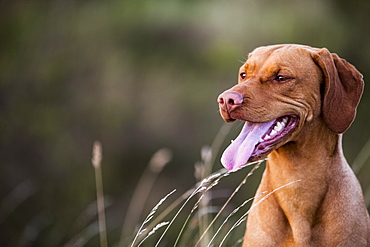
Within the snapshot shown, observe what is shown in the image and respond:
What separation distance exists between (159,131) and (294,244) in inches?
253

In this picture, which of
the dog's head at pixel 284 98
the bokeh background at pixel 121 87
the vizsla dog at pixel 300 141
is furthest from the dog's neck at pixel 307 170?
the bokeh background at pixel 121 87

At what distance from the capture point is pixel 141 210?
9633mm

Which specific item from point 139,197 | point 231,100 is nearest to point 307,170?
point 231,100

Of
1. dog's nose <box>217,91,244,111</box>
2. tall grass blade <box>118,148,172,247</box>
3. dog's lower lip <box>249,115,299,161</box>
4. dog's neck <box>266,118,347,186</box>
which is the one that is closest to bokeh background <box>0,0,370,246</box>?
tall grass blade <box>118,148,172,247</box>

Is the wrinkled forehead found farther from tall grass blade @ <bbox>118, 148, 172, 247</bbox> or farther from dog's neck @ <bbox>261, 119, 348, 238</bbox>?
tall grass blade @ <bbox>118, 148, 172, 247</bbox>

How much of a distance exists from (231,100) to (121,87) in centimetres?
652

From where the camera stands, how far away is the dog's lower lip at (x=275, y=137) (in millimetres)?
3201

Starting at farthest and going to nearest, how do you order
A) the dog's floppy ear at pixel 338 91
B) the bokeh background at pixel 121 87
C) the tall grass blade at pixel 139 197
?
A: the tall grass blade at pixel 139 197, the bokeh background at pixel 121 87, the dog's floppy ear at pixel 338 91

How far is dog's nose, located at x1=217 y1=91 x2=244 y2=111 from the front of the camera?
316 cm

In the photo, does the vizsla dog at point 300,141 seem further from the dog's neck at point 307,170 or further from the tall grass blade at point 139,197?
the tall grass blade at point 139,197

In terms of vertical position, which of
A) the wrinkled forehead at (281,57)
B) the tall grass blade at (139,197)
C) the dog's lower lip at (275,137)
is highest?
the wrinkled forehead at (281,57)

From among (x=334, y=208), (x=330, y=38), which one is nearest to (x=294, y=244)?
(x=334, y=208)

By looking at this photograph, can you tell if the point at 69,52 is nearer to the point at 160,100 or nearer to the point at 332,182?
the point at 160,100

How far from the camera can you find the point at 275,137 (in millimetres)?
3229
